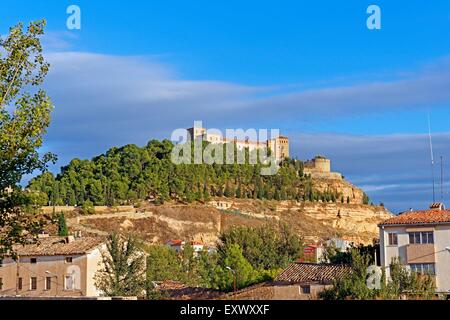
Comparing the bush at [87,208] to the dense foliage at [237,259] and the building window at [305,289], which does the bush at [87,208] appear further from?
the building window at [305,289]

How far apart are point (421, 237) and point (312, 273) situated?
574 centimetres

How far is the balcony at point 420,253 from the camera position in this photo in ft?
118

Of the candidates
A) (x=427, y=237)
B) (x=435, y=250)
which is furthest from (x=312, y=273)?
(x=435, y=250)

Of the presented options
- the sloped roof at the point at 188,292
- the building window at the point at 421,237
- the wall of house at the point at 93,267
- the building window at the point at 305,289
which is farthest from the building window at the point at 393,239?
the wall of house at the point at 93,267

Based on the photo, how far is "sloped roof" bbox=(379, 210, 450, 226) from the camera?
3622 cm

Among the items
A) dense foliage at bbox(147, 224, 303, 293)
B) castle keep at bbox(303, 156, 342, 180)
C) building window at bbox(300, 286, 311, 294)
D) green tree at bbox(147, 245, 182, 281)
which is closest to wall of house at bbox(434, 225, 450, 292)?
building window at bbox(300, 286, 311, 294)

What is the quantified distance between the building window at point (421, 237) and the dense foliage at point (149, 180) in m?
64.5

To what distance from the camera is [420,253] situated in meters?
36.1

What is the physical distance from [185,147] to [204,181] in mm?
11448

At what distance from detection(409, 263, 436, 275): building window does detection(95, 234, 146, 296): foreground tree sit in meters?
13.5

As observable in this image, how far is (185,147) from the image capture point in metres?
133

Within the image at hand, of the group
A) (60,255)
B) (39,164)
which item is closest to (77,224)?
(60,255)

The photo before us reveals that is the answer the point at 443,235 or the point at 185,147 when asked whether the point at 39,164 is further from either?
the point at 185,147
